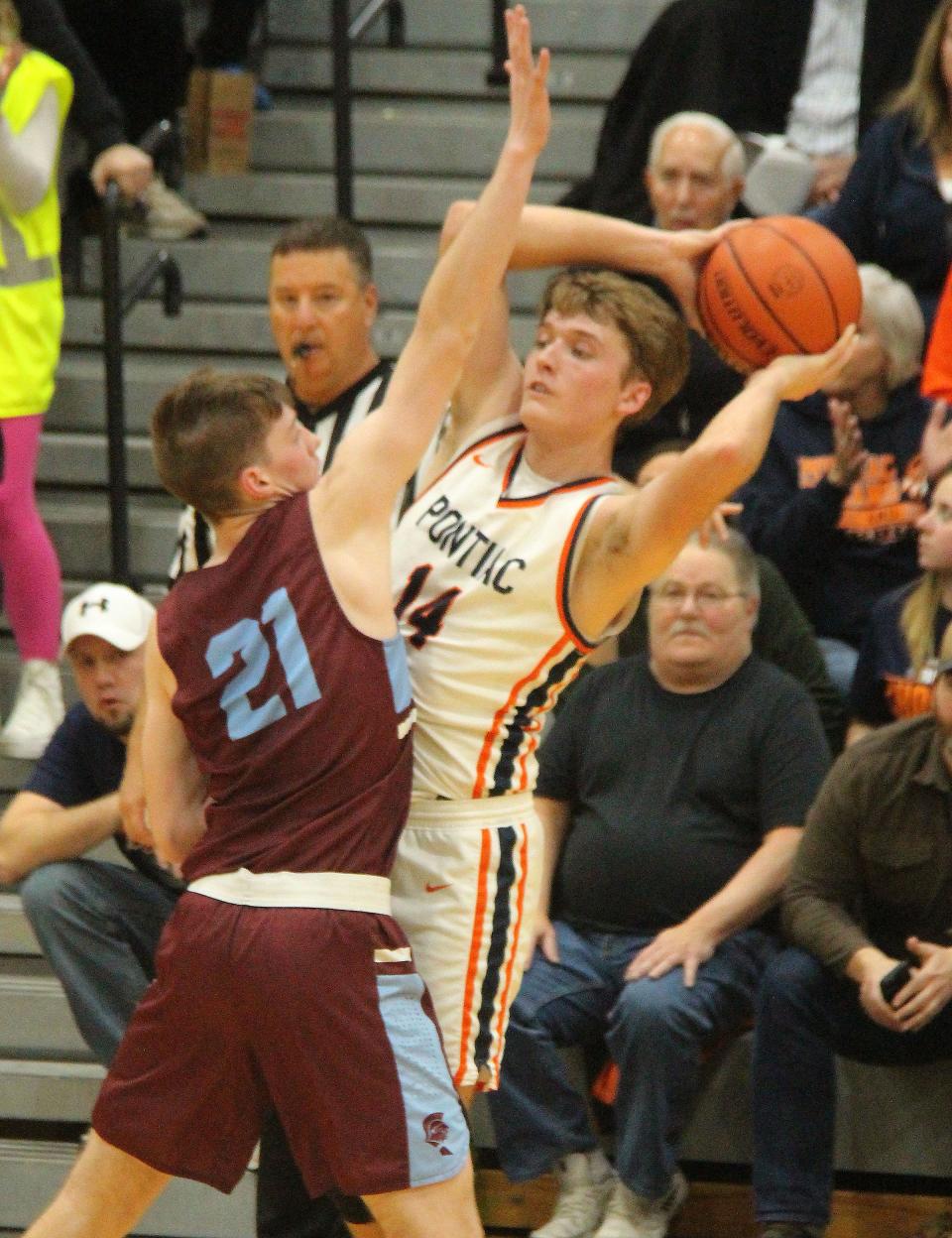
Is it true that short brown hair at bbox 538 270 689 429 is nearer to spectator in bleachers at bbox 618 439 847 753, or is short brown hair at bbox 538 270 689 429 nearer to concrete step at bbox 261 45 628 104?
spectator in bleachers at bbox 618 439 847 753

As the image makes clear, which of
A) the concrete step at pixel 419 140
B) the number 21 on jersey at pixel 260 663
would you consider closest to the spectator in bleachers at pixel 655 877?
the number 21 on jersey at pixel 260 663

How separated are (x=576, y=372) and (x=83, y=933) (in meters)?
2.00

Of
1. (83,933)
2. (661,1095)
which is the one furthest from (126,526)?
(661,1095)

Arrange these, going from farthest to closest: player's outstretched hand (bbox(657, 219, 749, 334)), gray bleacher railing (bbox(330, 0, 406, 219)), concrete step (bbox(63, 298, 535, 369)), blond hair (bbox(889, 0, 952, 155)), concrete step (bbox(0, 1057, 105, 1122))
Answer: concrete step (bbox(63, 298, 535, 369)), gray bleacher railing (bbox(330, 0, 406, 219)), blond hair (bbox(889, 0, 952, 155)), concrete step (bbox(0, 1057, 105, 1122)), player's outstretched hand (bbox(657, 219, 749, 334))

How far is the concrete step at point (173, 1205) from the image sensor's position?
479 cm

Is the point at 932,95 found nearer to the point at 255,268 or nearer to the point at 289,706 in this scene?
the point at 255,268

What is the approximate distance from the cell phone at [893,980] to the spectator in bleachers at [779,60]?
2.99 meters

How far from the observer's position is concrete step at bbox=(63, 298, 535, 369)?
6.68 metres

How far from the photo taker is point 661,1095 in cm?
446

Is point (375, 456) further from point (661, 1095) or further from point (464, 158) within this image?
point (464, 158)

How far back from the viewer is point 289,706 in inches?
126

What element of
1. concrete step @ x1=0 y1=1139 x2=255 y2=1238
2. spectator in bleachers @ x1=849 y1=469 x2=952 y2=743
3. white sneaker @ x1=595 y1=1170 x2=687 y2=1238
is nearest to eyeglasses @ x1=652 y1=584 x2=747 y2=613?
spectator in bleachers @ x1=849 y1=469 x2=952 y2=743

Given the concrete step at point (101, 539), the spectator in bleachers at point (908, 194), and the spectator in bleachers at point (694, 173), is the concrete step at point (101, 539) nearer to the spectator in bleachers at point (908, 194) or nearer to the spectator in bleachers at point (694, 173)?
the spectator in bleachers at point (694, 173)

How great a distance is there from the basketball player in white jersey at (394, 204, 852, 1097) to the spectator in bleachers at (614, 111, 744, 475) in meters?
2.10
